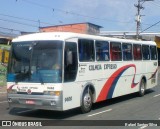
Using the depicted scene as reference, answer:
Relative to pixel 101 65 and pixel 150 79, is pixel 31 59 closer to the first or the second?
pixel 101 65

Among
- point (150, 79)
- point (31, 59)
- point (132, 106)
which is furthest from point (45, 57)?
point (150, 79)

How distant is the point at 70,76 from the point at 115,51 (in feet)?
14.1

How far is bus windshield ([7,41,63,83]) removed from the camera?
12156mm

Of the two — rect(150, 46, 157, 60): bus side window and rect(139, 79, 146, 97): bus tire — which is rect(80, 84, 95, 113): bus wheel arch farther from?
rect(150, 46, 157, 60): bus side window

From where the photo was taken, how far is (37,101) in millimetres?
12172

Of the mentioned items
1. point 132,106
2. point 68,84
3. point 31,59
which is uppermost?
point 31,59

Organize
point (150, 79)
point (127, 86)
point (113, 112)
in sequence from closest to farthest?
point (113, 112)
point (127, 86)
point (150, 79)

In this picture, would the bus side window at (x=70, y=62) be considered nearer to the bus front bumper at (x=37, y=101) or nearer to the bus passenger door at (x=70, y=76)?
the bus passenger door at (x=70, y=76)

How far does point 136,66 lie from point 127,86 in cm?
151

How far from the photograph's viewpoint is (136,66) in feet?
61.5

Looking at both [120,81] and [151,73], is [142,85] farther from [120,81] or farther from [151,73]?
[120,81]

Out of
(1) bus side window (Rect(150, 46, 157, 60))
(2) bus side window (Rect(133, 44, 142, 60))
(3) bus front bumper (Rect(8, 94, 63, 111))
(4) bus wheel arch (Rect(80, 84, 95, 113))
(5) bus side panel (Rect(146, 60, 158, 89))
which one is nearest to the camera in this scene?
(3) bus front bumper (Rect(8, 94, 63, 111))

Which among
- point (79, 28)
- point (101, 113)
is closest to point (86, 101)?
point (101, 113)

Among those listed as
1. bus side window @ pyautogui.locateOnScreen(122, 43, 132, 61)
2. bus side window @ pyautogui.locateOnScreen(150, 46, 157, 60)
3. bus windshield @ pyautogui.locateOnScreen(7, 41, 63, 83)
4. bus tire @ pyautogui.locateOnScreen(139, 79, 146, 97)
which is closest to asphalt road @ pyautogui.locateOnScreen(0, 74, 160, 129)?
bus windshield @ pyautogui.locateOnScreen(7, 41, 63, 83)
